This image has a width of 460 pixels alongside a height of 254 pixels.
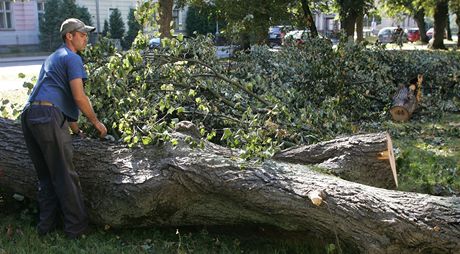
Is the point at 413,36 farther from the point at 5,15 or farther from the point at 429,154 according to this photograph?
the point at 429,154

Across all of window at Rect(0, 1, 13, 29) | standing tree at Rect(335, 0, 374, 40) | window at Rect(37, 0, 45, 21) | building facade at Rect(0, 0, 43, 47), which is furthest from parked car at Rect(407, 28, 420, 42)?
window at Rect(0, 1, 13, 29)

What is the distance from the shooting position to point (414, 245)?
3143 millimetres

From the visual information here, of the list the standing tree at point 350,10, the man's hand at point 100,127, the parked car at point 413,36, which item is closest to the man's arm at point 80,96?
the man's hand at point 100,127

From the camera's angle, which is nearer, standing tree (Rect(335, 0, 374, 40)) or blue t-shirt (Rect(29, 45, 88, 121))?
blue t-shirt (Rect(29, 45, 88, 121))

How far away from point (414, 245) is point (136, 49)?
119 inches

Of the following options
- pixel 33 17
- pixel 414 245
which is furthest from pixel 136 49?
pixel 33 17

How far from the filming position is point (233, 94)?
5.85 metres

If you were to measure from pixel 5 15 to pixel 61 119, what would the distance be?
33.5m

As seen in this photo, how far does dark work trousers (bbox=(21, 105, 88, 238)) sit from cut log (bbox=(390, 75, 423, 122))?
6333mm

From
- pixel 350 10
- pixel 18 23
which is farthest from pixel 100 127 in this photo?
pixel 18 23

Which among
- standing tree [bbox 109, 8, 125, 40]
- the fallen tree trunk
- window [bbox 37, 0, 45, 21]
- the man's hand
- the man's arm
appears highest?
window [bbox 37, 0, 45, 21]

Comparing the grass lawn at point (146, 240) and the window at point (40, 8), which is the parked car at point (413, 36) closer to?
the window at point (40, 8)

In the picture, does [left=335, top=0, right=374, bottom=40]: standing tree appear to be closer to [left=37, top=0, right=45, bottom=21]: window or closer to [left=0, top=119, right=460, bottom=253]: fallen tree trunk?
[left=0, top=119, right=460, bottom=253]: fallen tree trunk

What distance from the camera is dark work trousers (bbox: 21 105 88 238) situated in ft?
12.4
